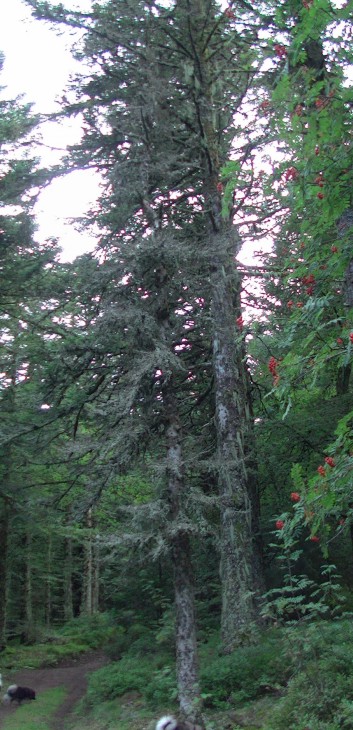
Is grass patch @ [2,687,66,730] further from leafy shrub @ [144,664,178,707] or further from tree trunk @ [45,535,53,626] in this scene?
tree trunk @ [45,535,53,626]

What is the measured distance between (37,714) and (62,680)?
4030 millimetres

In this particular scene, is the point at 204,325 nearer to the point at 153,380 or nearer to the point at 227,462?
the point at 153,380

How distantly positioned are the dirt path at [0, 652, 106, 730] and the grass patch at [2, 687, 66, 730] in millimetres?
120

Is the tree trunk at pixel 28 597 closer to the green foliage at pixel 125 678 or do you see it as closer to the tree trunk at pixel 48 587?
the tree trunk at pixel 48 587

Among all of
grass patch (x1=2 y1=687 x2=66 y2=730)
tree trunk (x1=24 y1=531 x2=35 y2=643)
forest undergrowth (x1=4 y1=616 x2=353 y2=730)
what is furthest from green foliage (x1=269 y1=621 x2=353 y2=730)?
tree trunk (x1=24 y1=531 x2=35 y2=643)

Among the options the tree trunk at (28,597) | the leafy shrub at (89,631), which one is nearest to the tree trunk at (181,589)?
the leafy shrub at (89,631)

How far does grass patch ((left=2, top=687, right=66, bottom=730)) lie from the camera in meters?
11.4

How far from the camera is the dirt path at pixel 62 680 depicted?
12711mm

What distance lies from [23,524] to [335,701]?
44.5ft

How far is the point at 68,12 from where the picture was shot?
11.4 meters

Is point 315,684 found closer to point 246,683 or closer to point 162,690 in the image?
point 246,683

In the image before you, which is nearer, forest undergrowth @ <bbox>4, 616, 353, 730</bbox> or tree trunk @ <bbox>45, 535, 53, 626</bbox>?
forest undergrowth @ <bbox>4, 616, 353, 730</bbox>

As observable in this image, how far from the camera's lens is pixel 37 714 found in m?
12.4

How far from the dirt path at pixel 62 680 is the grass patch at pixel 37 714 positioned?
0.12 metres
